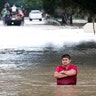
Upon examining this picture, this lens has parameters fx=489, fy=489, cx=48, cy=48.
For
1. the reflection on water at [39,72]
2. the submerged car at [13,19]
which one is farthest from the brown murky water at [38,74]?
the submerged car at [13,19]

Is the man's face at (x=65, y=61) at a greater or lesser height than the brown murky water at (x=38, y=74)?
greater

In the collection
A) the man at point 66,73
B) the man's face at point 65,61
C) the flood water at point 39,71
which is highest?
the man's face at point 65,61

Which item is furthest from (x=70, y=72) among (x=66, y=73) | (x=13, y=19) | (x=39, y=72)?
(x=13, y=19)

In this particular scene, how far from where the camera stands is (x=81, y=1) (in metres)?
23.6

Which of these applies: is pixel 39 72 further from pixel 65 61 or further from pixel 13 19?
pixel 13 19

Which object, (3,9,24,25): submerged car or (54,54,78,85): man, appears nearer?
(54,54,78,85): man

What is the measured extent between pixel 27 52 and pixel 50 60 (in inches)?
129

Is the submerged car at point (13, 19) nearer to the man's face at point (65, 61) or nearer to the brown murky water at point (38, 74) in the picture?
the brown murky water at point (38, 74)

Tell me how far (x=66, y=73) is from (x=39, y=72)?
446cm

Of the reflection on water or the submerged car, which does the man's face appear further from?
the submerged car

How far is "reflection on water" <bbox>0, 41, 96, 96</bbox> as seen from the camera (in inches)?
408

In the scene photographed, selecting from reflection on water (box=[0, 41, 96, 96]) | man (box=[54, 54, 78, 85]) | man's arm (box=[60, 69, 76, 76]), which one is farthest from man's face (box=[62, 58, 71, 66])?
reflection on water (box=[0, 41, 96, 96])

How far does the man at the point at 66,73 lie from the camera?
32.8 feet

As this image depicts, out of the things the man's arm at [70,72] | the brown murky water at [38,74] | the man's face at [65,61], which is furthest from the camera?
the brown murky water at [38,74]
